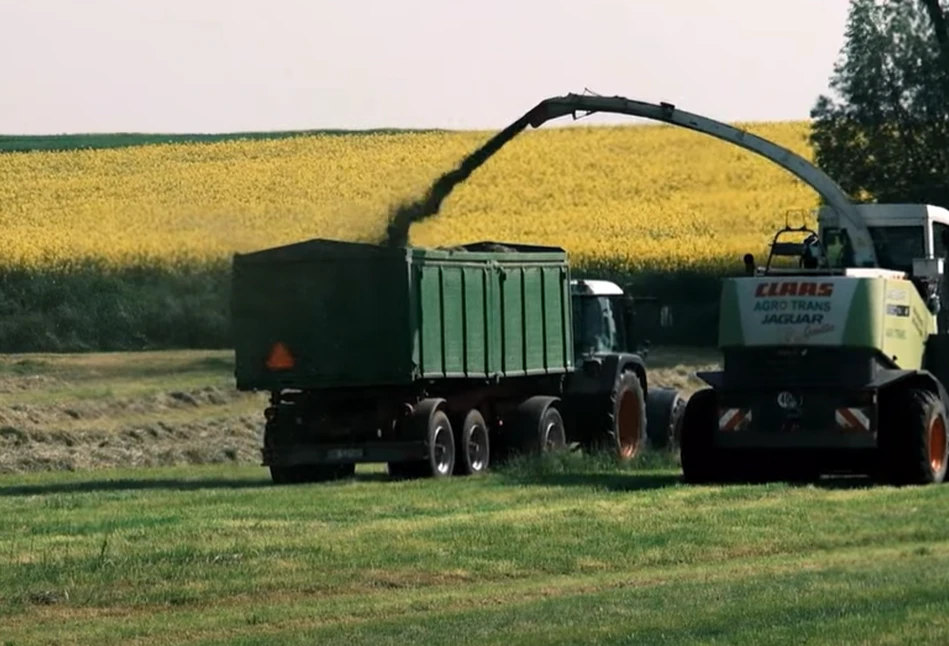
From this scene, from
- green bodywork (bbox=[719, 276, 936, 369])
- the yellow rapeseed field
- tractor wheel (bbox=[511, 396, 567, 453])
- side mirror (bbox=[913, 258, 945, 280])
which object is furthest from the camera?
the yellow rapeseed field

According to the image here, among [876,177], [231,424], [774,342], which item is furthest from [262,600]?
[876,177]

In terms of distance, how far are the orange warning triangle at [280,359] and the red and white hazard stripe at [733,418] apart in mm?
5638

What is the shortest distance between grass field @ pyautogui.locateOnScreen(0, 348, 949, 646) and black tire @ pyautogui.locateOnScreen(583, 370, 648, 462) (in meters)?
1.09

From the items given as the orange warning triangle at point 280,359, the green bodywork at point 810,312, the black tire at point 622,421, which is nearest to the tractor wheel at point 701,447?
the green bodywork at point 810,312

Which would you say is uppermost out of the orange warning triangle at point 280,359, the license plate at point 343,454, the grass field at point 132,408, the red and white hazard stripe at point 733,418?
the orange warning triangle at point 280,359

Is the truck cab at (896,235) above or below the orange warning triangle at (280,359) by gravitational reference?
above

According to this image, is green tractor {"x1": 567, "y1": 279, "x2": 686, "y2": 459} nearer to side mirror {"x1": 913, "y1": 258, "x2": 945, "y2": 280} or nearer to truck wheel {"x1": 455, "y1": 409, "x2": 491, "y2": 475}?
truck wheel {"x1": 455, "y1": 409, "x2": 491, "y2": 475}

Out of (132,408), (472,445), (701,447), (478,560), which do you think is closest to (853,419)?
(701,447)

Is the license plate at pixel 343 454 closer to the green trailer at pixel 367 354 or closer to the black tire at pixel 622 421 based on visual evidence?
the green trailer at pixel 367 354

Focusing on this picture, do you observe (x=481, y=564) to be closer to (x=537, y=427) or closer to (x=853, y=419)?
(x=853, y=419)

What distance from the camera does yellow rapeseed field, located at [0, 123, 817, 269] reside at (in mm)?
44625

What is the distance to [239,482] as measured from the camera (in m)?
28.8

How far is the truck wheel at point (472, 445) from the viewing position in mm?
28625

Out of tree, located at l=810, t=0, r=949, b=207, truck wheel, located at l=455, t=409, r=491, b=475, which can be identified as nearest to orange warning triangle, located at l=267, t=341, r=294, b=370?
truck wheel, located at l=455, t=409, r=491, b=475
